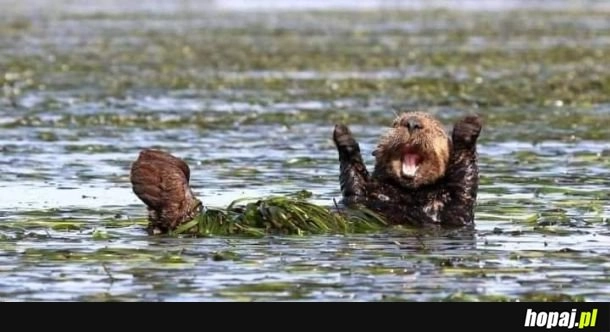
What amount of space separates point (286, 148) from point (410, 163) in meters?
5.65

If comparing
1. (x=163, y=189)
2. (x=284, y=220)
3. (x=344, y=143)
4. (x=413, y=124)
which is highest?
(x=413, y=124)

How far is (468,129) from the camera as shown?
33.4 ft

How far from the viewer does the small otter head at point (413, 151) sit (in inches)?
391

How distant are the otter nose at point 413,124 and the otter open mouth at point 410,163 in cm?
27

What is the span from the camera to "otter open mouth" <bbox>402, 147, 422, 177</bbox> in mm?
10141

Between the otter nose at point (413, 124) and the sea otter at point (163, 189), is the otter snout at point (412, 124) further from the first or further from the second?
the sea otter at point (163, 189)

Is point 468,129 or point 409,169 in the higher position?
point 468,129

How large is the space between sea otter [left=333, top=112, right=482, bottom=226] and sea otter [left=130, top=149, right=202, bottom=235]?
3.46ft

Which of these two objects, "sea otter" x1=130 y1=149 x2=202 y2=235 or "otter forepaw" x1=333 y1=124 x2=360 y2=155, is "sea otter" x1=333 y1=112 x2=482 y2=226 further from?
"sea otter" x1=130 y1=149 x2=202 y2=235

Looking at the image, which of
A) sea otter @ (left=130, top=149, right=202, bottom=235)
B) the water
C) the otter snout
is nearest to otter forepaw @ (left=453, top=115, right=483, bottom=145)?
the otter snout
